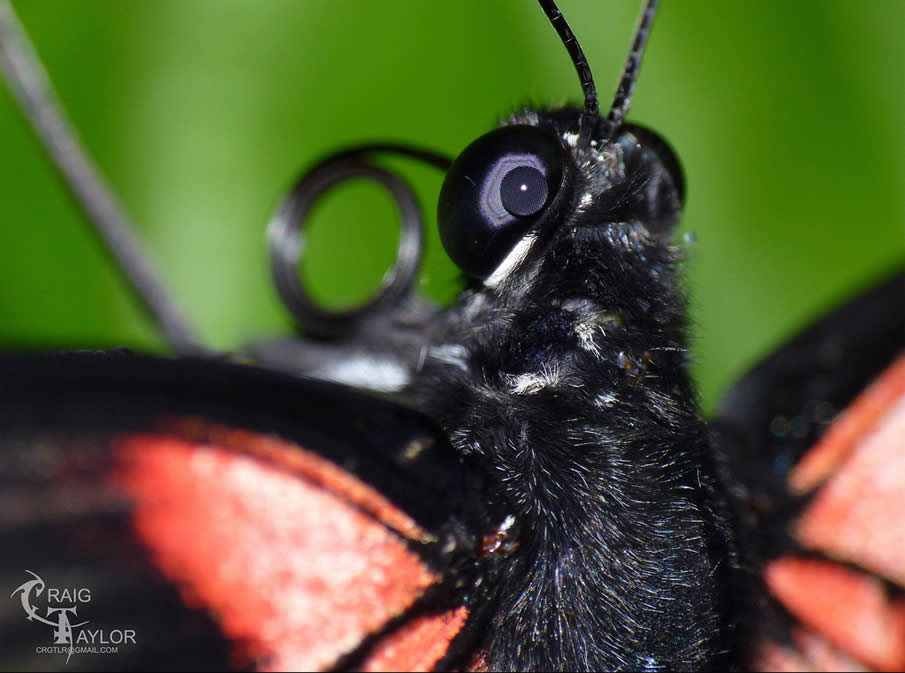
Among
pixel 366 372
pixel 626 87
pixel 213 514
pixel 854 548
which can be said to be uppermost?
pixel 366 372

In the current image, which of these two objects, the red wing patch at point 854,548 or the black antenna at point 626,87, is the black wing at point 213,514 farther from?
the red wing patch at point 854,548

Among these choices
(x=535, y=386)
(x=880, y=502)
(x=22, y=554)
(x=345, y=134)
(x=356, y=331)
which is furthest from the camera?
(x=345, y=134)

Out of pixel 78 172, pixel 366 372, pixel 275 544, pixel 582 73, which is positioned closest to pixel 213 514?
pixel 275 544

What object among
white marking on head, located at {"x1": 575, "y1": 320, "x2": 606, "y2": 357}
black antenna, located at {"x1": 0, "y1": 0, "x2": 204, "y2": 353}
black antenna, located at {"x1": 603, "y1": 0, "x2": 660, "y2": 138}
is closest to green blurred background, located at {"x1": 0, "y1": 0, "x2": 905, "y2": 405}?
black antenna, located at {"x1": 0, "y1": 0, "x2": 204, "y2": 353}

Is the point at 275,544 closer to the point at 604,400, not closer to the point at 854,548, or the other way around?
the point at 604,400

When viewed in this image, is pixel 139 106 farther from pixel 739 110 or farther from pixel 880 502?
pixel 880 502

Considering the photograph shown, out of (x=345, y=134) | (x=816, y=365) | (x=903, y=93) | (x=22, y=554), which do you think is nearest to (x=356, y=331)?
(x=345, y=134)

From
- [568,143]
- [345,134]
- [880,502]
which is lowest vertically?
[880,502]
